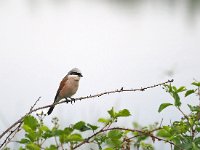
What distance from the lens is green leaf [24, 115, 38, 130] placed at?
3.91 ft

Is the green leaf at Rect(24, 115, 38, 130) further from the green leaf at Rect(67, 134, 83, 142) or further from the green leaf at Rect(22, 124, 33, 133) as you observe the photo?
the green leaf at Rect(67, 134, 83, 142)

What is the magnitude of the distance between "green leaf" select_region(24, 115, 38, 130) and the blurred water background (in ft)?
8.63

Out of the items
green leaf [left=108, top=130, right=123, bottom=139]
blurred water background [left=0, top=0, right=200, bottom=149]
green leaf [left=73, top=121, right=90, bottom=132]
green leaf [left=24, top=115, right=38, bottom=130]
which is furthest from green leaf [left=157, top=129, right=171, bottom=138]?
blurred water background [left=0, top=0, right=200, bottom=149]

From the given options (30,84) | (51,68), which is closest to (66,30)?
(51,68)

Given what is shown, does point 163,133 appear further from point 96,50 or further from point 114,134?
point 96,50

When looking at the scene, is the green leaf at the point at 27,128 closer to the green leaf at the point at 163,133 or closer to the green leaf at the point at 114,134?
the green leaf at the point at 114,134

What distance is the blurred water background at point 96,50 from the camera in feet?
21.8

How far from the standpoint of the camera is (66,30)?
14.5 metres

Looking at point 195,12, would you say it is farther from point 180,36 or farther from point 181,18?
point 180,36

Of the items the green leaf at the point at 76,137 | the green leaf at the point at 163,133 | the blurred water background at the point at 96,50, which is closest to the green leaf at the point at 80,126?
the green leaf at the point at 76,137

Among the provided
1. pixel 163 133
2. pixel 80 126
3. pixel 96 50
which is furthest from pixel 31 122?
pixel 96 50

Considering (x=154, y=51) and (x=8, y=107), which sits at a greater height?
(x=154, y=51)

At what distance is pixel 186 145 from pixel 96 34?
1309 cm

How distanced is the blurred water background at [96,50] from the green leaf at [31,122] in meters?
2.63
